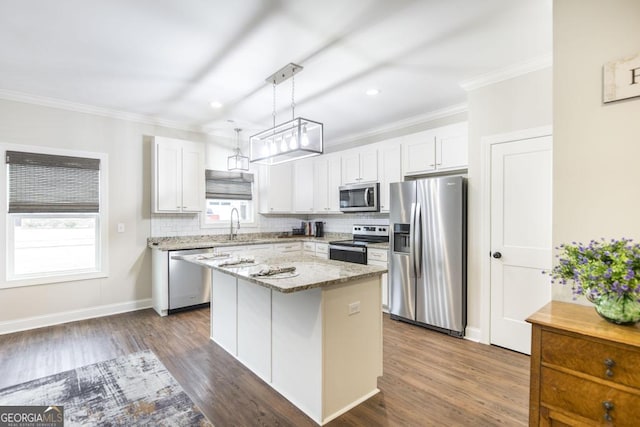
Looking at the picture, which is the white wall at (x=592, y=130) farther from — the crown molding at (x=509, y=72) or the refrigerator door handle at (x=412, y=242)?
the refrigerator door handle at (x=412, y=242)

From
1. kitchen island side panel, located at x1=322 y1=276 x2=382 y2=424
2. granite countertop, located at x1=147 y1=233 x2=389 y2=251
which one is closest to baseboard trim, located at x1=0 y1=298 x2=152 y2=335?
granite countertop, located at x1=147 y1=233 x2=389 y2=251

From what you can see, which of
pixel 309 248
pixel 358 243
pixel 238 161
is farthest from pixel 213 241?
pixel 358 243

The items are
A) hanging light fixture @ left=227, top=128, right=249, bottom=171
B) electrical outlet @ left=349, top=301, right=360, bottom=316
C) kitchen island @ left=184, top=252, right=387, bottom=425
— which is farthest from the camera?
hanging light fixture @ left=227, top=128, right=249, bottom=171

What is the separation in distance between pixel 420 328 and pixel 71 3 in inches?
164

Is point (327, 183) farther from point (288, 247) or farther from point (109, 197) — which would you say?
point (109, 197)

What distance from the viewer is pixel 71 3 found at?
1.97 m

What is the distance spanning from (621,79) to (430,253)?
2228 mm

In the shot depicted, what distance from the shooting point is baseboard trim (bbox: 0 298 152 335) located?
11.4 ft

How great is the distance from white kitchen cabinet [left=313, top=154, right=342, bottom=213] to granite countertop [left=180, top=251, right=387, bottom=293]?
93.1 inches

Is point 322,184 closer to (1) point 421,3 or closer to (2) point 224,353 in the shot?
(2) point 224,353

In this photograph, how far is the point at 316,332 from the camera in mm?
1970

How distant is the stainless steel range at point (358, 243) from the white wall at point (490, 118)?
4.72 feet

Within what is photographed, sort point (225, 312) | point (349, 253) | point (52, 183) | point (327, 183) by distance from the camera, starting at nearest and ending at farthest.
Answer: point (225, 312) < point (52, 183) < point (349, 253) < point (327, 183)

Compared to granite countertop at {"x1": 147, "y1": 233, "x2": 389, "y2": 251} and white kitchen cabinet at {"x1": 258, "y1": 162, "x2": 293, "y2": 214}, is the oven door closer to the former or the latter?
granite countertop at {"x1": 147, "y1": 233, "x2": 389, "y2": 251}
